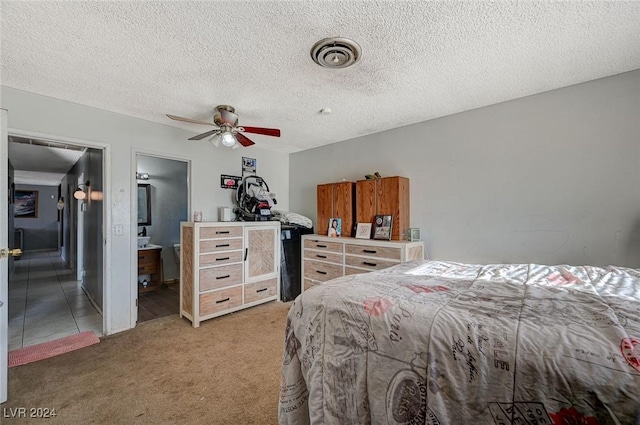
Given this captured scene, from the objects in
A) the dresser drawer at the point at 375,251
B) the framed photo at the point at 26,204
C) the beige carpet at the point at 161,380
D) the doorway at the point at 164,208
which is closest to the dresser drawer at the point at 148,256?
the doorway at the point at 164,208

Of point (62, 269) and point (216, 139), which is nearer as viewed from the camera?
point (216, 139)

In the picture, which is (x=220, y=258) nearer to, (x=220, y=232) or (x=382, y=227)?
(x=220, y=232)

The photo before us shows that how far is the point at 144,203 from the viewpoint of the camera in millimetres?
4949

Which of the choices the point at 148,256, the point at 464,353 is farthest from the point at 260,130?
the point at 148,256

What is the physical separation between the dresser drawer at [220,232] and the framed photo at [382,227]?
66.1 inches

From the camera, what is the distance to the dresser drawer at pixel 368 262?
9.69 ft

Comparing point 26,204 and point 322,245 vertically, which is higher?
point 26,204

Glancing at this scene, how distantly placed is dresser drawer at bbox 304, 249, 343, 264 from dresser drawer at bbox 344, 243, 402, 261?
0.17m

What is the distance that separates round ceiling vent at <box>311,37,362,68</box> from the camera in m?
1.71

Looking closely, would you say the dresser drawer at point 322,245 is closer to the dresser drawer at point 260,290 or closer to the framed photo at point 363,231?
the framed photo at point 363,231

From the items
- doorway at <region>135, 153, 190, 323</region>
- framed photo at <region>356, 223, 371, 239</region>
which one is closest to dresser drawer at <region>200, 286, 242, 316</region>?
framed photo at <region>356, 223, 371, 239</region>

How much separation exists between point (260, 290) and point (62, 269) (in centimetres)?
538

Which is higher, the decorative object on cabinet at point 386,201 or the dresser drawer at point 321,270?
the decorative object on cabinet at point 386,201

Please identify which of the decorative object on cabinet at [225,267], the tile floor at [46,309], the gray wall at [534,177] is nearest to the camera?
the gray wall at [534,177]
